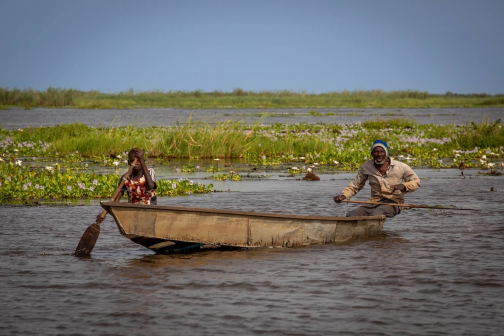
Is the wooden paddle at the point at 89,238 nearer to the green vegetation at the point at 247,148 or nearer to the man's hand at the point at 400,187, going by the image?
the man's hand at the point at 400,187

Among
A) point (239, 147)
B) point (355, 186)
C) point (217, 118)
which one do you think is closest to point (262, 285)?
point (355, 186)

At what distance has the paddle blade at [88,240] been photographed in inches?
370

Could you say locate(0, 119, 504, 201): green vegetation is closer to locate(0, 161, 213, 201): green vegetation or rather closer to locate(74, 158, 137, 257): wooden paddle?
locate(0, 161, 213, 201): green vegetation

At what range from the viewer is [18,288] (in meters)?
8.07

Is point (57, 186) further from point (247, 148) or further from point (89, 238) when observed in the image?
point (247, 148)

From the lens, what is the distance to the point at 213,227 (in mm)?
9273

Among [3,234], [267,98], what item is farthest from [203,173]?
[267,98]

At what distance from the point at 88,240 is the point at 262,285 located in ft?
8.42

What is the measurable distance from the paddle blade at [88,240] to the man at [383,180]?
354 centimetres

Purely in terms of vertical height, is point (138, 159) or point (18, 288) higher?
point (138, 159)

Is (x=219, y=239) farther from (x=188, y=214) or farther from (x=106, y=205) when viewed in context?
(x=106, y=205)

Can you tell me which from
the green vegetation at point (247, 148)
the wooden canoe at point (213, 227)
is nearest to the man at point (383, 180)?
the wooden canoe at point (213, 227)

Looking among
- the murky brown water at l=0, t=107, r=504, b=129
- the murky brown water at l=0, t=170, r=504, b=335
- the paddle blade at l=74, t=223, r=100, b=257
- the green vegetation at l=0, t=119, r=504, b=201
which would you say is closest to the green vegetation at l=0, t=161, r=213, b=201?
the murky brown water at l=0, t=170, r=504, b=335

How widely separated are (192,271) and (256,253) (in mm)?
1152
